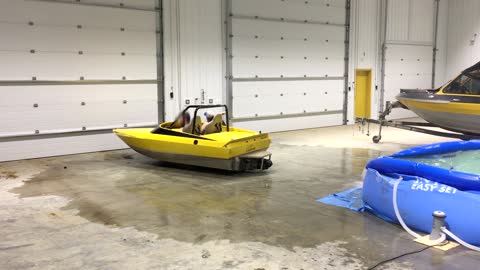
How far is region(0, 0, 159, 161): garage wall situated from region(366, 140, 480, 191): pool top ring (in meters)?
5.75

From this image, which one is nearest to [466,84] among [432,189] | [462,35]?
[432,189]

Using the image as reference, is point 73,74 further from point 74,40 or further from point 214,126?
point 214,126

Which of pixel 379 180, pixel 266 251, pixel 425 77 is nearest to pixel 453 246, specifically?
pixel 379 180

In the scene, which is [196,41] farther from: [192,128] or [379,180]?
[379,180]

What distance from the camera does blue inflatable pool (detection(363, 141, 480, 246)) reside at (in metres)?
3.88

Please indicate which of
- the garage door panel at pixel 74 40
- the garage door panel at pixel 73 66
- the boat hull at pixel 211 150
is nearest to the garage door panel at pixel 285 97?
the garage door panel at pixel 73 66

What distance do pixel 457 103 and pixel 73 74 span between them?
703 centimetres

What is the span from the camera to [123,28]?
897 centimetres

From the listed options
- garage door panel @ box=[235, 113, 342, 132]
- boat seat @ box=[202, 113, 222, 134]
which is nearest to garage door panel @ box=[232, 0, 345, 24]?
garage door panel @ box=[235, 113, 342, 132]

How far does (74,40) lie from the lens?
331 inches

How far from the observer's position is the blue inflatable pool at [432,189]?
388 cm

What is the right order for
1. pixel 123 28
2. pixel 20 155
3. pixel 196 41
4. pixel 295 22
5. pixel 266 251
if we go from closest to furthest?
pixel 266 251 < pixel 20 155 < pixel 123 28 < pixel 196 41 < pixel 295 22

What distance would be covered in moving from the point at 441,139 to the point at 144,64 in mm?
6816

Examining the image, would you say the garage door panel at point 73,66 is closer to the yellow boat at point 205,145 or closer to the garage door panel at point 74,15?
the garage door panel at point 74,15
